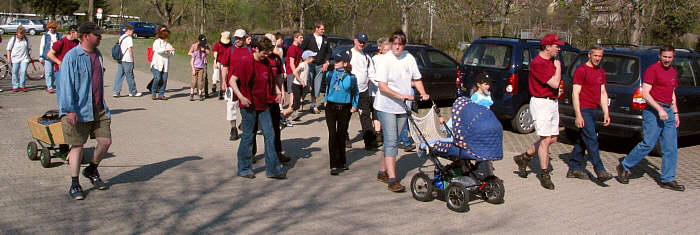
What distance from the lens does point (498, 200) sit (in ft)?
22.9

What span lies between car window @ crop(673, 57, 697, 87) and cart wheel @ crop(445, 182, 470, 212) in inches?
216

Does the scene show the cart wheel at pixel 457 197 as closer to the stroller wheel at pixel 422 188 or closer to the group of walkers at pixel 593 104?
the stroller wheel at pixel 422 188

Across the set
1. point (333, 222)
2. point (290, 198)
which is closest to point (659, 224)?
point (333, 222)

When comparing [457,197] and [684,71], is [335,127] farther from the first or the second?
[684,71]

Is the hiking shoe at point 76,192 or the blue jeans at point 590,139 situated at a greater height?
the blue jeans at point 590,139

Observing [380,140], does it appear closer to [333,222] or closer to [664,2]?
[333,222]

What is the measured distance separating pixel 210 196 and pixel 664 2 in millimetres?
17405

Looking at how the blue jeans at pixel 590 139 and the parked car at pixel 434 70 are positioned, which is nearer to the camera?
the blue jeans at pixel 590 139

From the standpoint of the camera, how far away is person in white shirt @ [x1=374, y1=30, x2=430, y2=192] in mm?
7340

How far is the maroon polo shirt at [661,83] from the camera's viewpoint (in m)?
7.92

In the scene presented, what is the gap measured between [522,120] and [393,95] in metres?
5.49

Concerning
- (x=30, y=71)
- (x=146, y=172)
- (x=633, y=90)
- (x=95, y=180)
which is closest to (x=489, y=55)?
(x=633, y=90)

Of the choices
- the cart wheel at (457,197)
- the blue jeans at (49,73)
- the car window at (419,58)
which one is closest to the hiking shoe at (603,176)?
the cart wheel at (457,197)

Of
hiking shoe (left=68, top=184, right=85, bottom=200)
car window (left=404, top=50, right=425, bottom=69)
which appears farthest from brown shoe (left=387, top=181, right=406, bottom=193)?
car window (left=404, top=50, right=425, bottom=69)
